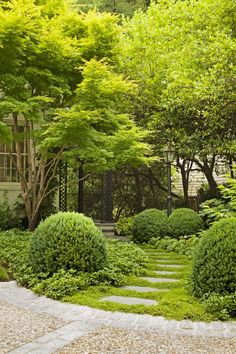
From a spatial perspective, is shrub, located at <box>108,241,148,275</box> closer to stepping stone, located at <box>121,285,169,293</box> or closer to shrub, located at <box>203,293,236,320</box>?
stepping stone, located at <box>121,285,169,293</box>

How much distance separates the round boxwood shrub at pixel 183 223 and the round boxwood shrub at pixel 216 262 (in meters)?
5.90

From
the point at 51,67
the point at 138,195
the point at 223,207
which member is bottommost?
the point at 223,207

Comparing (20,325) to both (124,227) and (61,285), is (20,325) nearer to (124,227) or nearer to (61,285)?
(61,285)

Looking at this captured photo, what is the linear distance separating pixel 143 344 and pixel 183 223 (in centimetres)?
776

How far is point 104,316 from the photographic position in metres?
5.09

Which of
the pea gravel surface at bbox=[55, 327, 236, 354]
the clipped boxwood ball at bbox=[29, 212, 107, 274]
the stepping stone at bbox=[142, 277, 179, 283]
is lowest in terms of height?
the pea gravel surface at bbox=[55, 327, 236, 354]

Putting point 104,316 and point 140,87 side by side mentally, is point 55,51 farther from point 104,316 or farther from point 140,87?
point 104,316

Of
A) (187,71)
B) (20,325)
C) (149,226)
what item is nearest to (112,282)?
(20,325)

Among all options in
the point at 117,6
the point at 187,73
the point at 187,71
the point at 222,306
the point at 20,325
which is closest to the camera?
the point at 20,325

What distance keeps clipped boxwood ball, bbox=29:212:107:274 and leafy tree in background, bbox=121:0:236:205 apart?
16.6 ft

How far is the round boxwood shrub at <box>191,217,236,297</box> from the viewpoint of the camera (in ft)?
17.7

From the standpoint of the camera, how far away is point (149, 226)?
1186 cm

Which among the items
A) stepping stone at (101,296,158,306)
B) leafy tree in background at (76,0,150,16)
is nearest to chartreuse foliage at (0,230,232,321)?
stepping stone at (101,296,158,306)

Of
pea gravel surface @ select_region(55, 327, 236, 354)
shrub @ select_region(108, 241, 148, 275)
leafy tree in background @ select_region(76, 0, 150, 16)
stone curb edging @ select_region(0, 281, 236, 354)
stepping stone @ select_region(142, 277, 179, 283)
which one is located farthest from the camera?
leafy tree in background @ select_region(76, 0, 150, 16)
